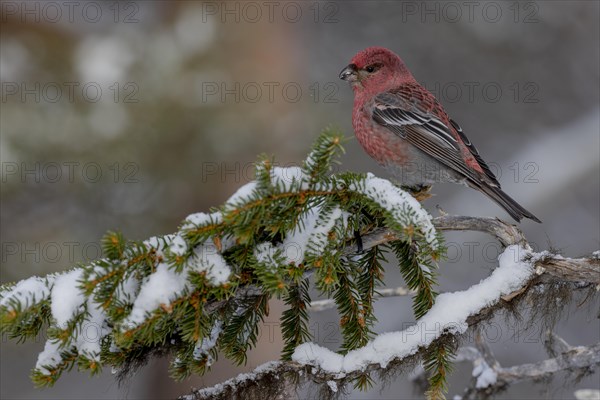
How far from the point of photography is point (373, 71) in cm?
416

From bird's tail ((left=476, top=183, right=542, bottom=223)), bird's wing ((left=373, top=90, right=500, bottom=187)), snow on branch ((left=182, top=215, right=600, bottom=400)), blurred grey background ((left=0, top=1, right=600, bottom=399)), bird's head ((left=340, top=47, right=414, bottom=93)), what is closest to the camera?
snow on branch ((left=182, top=215, right=600, bottom=400))

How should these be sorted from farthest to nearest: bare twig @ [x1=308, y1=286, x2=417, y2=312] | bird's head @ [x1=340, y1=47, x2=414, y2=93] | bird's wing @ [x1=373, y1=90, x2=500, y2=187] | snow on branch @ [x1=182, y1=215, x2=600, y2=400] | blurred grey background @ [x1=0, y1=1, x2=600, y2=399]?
1. blurred grey background @ [x1=0, y1=1, x2=600, y2=399]
2. bird's head @ [x1=340, y1=47, x2=414, y2=93]
3. bird's wing @ [x1=373, y1=90, x2=500, y2=187]
4. bare twig @ [x1=308, y1=286, x2=417, y2=312]
5. snow on branch @ [x1=182, y1=215, x2=600, y2=400]

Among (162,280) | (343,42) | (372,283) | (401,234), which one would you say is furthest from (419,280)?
(343,42)

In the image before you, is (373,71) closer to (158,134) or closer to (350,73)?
(350,73)

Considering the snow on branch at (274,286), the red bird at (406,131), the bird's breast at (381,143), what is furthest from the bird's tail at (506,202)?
the snow on branch at (274,286)

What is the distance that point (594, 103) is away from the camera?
8.39 metres

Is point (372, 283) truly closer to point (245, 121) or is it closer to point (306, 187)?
point (306, 187)

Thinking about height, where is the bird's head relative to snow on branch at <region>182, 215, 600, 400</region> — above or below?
above

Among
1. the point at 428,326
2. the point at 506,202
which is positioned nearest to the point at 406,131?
the point at 506,202

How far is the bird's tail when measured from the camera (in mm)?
3344

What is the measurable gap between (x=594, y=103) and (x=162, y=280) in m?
7.76

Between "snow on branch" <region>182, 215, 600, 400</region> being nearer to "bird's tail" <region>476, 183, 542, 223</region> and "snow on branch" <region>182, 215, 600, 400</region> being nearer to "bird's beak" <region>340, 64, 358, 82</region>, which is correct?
"bird's tail" <region>476, 183, 542, 223</region>

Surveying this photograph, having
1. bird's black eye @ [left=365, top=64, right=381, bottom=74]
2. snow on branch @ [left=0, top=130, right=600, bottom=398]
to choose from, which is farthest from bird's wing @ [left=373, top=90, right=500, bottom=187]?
snow on branch @ [left=0, top=130, right=600, bottom=398]

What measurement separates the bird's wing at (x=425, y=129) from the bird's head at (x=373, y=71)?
3.7 inches
